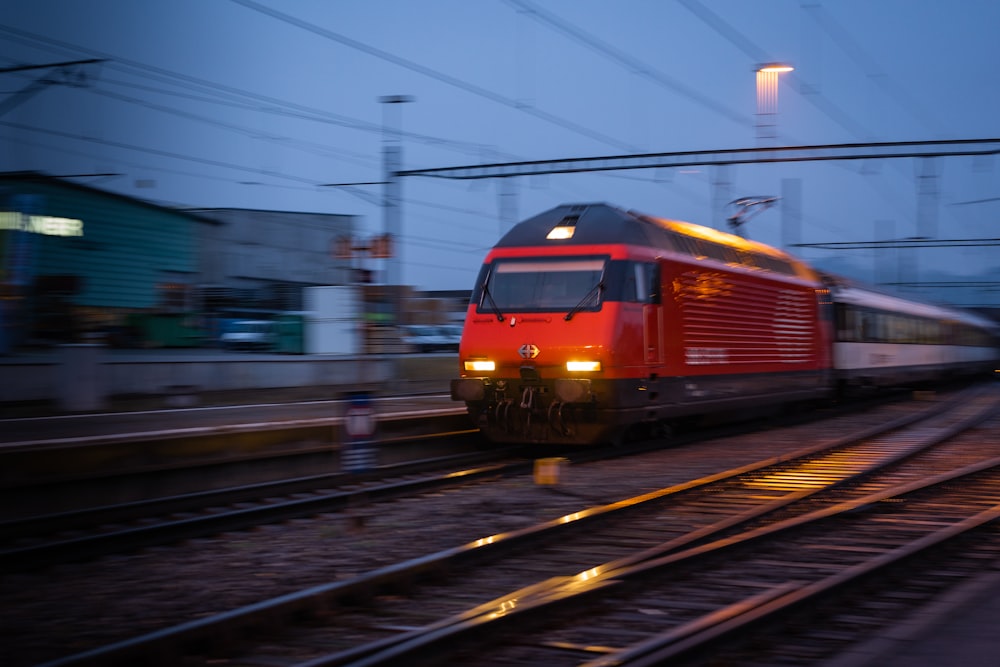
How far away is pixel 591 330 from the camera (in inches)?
512

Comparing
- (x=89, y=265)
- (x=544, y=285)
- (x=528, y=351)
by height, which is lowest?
(x=528, y=351)

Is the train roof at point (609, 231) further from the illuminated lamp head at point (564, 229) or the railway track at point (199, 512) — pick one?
the railway track at point (199, 512)

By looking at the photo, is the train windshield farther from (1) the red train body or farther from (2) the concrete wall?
(2) the concrete wall

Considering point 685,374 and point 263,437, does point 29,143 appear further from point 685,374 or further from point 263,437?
point 685,374

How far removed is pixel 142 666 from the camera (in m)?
4.75

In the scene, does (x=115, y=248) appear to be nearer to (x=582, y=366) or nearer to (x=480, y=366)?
(x=480, y=366)

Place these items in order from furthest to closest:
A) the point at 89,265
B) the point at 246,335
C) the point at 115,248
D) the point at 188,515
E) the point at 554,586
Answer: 1. the point at 246,335
2. the point at 115,248
3. the point at 89,265
4. the point at 188,515
5. the point at 554,586

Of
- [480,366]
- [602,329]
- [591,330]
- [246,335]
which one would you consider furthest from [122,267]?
[602,329]

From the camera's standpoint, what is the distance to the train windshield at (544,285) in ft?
43.7

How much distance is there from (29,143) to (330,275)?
81.3 feet

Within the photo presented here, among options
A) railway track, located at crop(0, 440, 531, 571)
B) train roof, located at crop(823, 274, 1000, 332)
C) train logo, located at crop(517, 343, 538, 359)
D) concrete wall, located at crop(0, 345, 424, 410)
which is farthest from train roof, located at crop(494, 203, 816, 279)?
train roof, located at crop(823, 274, 1000, 332)

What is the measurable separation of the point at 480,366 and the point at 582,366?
1534 mm

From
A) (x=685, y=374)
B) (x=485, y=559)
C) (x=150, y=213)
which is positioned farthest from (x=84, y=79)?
(x=150, y=213)

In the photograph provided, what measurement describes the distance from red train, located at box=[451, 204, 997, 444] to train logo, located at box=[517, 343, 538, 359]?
0.04ft
